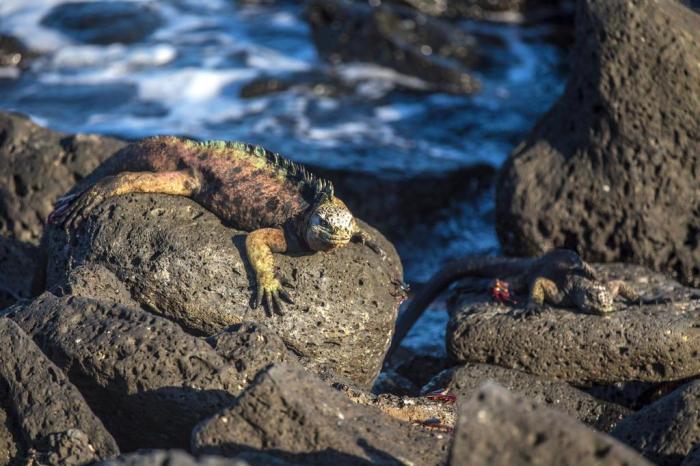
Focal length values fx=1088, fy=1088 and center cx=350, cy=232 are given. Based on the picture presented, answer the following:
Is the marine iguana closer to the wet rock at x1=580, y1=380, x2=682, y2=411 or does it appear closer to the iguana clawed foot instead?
the wet rock at x1=580, y1=380, x2=682, y2=411

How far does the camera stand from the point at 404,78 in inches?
547

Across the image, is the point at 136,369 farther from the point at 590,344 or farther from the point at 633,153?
the point at 633,153

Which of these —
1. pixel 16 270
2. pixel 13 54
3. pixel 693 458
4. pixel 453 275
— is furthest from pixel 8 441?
pixel 13 54

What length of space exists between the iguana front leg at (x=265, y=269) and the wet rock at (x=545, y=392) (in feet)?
3.85

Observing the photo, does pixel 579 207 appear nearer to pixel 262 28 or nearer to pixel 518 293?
pixel 518 293

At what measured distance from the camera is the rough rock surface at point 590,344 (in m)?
6.16

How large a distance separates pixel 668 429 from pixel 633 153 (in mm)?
3109

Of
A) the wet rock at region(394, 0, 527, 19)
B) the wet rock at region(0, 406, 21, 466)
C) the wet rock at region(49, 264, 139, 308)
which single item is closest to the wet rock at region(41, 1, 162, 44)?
the wet rock at region(394, 0, 527, 19)

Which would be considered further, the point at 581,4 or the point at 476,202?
the point at 476,202

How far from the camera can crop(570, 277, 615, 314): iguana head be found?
638cm

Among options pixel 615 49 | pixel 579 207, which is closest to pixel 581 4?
pixel 615 49

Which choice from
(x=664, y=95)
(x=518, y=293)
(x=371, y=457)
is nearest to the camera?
(x=371, y=457)

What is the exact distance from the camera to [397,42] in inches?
557

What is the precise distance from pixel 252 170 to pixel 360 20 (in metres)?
8.86
